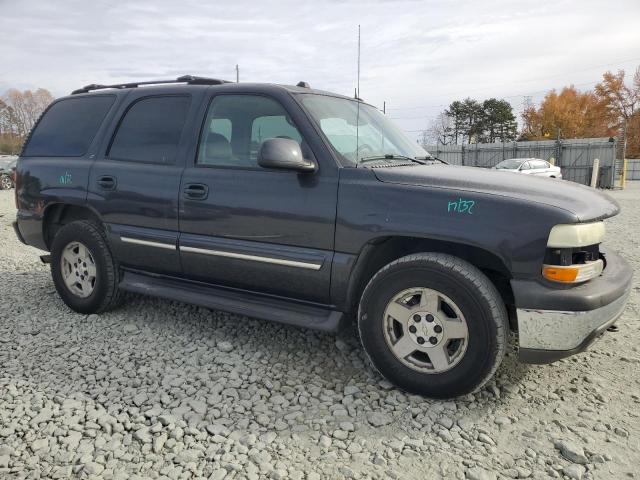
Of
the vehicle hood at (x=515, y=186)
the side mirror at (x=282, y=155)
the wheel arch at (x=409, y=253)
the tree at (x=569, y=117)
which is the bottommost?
the wheel arch at (x=409, y=253)

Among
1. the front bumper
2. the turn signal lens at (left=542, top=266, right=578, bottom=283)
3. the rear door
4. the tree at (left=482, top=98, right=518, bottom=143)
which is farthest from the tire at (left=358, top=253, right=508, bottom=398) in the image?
the tree at (left=482, top=98, right=518, bottom=143)

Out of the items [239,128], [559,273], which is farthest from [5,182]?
[559,273]

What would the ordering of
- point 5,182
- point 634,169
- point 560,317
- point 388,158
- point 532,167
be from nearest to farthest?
point 560,317, point 388,158, point 532,167, point 5,182, point 634,169

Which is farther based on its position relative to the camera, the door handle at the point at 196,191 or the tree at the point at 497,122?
the tree at the point at 497,122

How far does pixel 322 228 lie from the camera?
307cm

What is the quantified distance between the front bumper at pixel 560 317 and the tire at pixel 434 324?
12 centimetres

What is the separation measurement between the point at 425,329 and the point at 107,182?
108 inches

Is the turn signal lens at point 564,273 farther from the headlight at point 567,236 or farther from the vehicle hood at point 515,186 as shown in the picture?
the vehicle hood at point 515,186

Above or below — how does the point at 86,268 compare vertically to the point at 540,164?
below

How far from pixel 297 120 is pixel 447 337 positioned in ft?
5.44

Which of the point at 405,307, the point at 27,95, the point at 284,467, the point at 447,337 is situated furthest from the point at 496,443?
the point at 27,95

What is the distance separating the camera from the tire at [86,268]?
13.4ft

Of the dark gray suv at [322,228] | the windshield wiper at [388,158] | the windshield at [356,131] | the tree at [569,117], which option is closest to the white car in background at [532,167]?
the windshield at [356,131]

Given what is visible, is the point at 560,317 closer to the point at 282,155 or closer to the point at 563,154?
the point at 282,155
